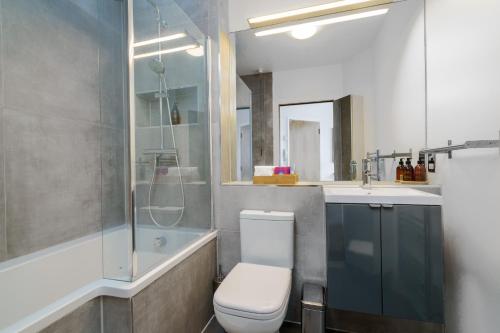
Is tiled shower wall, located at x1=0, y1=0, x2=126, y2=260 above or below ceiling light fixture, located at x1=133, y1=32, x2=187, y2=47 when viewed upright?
below

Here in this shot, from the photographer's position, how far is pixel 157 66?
1487mm

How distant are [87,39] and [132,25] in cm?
68

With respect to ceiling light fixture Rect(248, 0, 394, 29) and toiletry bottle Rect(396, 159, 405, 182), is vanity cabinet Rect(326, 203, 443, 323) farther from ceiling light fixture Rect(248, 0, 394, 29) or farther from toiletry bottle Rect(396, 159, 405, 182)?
ceiling light fixture Rect(248, 0, 394, 29)

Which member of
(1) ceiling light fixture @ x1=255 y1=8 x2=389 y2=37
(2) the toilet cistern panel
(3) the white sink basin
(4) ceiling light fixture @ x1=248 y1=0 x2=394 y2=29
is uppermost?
(4) ceiling light fixture @ x1=248 y1=0 x2=394 y2=29

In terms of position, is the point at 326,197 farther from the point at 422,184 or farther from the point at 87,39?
the point at 87,39

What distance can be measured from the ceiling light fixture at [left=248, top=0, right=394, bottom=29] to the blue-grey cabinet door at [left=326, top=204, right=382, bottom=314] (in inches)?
57.7

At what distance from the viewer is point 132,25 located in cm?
112

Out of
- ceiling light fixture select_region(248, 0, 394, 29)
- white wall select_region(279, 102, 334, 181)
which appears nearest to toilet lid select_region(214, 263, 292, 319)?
white wall select_region(279, 102, 334, 181)

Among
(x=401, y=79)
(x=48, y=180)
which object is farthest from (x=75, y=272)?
(x=401, y=79)

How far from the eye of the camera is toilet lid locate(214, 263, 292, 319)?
1093 mm

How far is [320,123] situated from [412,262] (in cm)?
108

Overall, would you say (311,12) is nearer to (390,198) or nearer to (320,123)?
(320,123)

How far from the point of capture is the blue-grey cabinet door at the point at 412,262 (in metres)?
1.17

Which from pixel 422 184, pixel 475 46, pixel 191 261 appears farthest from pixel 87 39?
pixel 422 184
